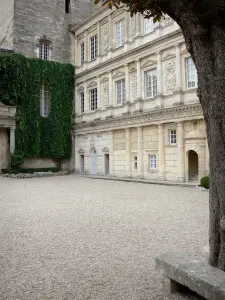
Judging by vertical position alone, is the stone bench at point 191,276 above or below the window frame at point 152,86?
below

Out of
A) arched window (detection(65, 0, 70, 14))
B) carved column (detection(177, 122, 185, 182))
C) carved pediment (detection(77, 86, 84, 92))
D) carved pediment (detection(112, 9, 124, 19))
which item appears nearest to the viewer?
carved column (detection(177, 122, 185, 182))

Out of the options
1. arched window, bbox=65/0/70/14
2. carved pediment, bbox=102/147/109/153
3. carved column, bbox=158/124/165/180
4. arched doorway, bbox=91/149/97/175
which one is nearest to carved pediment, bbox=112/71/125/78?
carved pediment, bbox=102/147/109/153

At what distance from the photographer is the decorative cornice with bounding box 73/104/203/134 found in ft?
55.9

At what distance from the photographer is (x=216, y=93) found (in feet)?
10.5

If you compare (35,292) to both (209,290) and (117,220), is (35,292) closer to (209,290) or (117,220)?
(209,290)

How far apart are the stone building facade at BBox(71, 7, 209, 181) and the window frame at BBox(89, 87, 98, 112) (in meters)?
0.08

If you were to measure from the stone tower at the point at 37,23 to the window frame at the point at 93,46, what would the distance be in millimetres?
3335

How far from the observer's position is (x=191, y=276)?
127 inches

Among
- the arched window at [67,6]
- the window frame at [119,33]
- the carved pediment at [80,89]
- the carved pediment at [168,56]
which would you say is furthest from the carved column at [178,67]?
the arched window at [67,6]

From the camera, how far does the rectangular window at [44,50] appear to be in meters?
28.1

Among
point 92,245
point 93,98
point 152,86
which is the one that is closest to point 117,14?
point 93,98

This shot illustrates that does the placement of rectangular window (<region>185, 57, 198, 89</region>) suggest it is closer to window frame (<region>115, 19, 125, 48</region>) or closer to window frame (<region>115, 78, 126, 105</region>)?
window frame (<region>115, 78, 126, 105</region>)

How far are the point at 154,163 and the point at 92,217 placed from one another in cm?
1235

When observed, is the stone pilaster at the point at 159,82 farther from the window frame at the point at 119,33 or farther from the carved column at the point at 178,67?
the window frame at the point at 119,33
